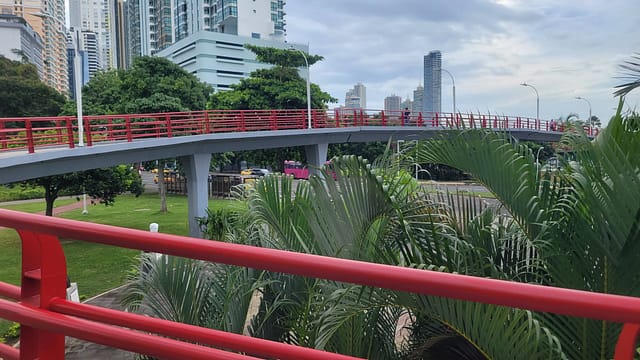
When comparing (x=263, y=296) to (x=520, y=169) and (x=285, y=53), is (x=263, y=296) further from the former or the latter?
(x=285, y=53)

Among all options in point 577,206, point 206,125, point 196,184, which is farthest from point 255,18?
point 577,206

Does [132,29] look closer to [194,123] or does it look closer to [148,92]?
[148,92]

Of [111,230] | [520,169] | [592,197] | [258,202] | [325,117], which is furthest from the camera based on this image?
[325,117]

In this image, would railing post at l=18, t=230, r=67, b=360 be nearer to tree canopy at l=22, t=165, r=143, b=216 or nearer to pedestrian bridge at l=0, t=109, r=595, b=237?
pedestrian bridge at l=0, t=109, r=595, b=237

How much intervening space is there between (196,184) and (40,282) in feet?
51.5

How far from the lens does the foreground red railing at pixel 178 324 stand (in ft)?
3.02

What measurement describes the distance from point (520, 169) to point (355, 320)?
129cm

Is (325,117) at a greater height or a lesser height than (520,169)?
greater

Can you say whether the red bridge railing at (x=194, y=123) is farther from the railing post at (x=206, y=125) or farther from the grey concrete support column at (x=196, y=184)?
the grey concrete support column at (x=196, y=184)

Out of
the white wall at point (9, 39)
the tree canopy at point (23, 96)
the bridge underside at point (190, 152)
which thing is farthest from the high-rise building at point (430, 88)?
the white wall at point (9, 39)

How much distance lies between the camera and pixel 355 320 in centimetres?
268

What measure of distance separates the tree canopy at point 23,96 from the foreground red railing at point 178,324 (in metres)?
44.4

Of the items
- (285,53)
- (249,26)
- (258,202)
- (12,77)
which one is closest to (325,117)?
(285,53)

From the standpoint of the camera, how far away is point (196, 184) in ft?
55.2
